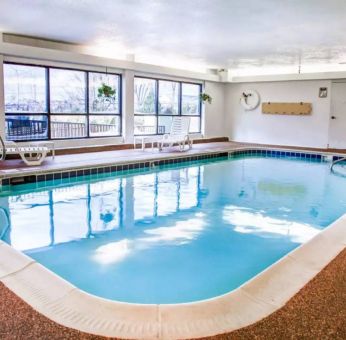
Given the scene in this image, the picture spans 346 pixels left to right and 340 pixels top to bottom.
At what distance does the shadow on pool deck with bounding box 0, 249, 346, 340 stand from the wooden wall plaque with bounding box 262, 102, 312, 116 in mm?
10176

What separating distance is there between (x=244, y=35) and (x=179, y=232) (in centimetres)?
428

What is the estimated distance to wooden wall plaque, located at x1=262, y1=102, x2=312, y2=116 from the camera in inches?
467

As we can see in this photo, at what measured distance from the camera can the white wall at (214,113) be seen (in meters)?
13.0

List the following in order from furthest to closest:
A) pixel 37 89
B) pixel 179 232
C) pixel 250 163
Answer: pixel 250 163, pixel 37 89, pixel 179 232

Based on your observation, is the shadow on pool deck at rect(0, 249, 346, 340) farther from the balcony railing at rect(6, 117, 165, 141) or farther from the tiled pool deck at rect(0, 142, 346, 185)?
the balcony railing at rect(6, 117, 165, 141)

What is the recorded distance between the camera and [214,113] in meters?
13.3

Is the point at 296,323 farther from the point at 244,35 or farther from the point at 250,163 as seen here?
the point at 250,163

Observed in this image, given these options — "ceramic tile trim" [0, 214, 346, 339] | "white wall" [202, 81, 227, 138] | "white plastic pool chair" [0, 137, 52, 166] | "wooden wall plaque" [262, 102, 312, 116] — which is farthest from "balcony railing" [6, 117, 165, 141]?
"ceramic tile trim" [0, 214, 346, 339]

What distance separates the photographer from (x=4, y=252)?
3.07 m

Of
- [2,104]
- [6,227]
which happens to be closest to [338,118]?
[2,104]

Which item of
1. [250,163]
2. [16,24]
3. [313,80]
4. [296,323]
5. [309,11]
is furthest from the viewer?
[313,80]

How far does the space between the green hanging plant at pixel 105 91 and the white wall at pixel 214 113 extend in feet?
14.0

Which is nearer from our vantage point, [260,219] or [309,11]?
[260,219]

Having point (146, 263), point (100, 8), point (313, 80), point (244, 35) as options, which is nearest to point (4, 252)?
point (146, 263)
